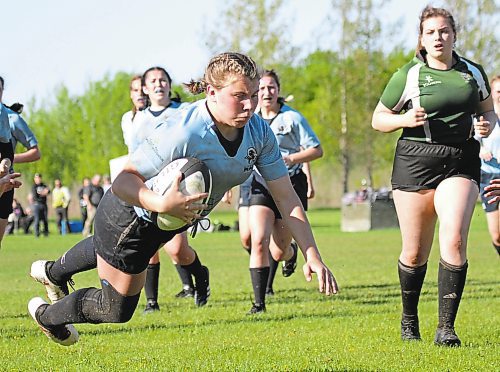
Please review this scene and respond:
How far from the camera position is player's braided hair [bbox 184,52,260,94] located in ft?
16.2

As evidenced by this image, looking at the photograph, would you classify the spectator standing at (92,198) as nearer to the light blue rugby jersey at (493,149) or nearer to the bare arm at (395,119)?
the light blue rugby jersey at (493,149)

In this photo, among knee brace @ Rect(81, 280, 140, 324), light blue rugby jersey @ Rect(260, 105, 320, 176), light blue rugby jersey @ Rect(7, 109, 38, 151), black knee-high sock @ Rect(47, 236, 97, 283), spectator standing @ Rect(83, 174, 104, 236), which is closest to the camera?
knee brace @ Rect(81, 280, 140, 324)

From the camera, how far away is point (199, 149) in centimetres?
498

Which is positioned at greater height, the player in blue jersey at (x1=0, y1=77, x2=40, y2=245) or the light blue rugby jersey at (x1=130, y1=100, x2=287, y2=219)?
the light blue rugby jersey at (x1=130, y1=100, x2=287, y2=219)

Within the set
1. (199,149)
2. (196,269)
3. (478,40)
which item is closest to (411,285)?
(199,149)

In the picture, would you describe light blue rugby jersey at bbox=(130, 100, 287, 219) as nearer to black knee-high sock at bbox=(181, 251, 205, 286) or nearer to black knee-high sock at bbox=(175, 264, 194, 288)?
black knee-high sock at bbox=(181, 251, 205, 286)

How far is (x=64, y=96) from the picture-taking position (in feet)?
230

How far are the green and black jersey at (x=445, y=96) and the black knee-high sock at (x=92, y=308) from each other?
8.34 ft

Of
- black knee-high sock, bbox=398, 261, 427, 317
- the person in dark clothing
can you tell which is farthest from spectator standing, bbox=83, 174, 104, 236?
black knee-high sock, bbox=398, 261, 427, 317

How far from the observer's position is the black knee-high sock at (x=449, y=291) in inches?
257

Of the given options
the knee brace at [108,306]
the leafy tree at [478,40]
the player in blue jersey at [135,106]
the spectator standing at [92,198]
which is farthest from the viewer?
the leafy tree at [478,40]

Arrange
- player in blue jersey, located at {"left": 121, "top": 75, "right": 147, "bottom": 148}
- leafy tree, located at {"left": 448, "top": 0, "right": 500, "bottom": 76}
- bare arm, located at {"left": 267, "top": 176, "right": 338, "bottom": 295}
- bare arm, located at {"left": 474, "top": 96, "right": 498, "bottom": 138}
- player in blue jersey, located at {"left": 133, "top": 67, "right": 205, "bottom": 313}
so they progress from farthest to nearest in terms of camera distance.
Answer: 1. leafy tree, located at {"left": 448, "top": 0, "right": 500, "bottom": 76}
2. player in blue jersey, located at {"left": 121, "top": 75, "right": 147, "bottom": 148}
3. player in blue jersey, located at {"left": 133, "top": 67, "right": 205, "bottom": 313}
4. bare arm, located at {"left": 474, "top": 96, "right": 498, "bottom": 138}
5. bare arm, located at {"left": 267, "top": 176, "right": 338, "bottom": 295}

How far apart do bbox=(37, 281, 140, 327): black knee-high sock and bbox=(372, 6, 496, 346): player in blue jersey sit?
2.27m

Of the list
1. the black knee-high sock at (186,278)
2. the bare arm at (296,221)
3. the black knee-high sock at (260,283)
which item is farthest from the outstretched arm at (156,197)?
the black knee-high sock at (186,278)
